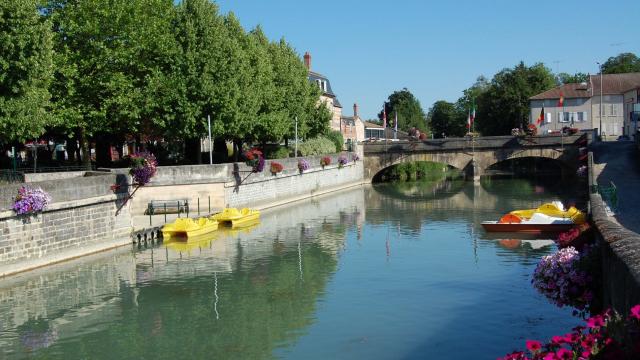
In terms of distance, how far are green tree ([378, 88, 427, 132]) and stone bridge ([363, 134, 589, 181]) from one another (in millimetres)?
60142

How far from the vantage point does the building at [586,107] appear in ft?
279

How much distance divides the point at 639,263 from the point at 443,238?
23.2 m

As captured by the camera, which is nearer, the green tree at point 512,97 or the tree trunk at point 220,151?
the tree trunk at point 220,151

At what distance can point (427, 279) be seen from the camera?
22109mm

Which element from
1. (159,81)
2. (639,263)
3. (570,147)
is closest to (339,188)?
(570,147)

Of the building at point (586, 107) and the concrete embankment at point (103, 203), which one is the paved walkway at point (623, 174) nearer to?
the concrete embankment at point (103, 203)

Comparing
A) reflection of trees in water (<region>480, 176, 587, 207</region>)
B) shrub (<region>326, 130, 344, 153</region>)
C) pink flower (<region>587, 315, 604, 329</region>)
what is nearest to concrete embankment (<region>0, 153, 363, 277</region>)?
reflection of trees in water (<region>480, 176, 587, 207</region>)

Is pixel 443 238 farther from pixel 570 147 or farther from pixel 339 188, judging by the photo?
pixel 570 147

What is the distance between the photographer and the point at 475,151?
213ft

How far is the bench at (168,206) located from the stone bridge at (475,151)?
33469 mm

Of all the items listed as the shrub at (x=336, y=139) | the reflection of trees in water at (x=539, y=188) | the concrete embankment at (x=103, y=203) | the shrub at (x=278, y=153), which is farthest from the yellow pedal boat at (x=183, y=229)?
the shrub at (x=336, y=139)

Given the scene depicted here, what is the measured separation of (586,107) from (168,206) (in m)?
65.5

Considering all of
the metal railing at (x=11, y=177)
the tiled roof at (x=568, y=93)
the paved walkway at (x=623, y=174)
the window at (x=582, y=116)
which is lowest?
the paved walkway at (x=623, y=174)

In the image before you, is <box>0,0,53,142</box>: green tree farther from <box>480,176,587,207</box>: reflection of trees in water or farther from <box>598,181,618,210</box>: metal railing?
<box>480,176,587,207</box>: reflection of trees in water
